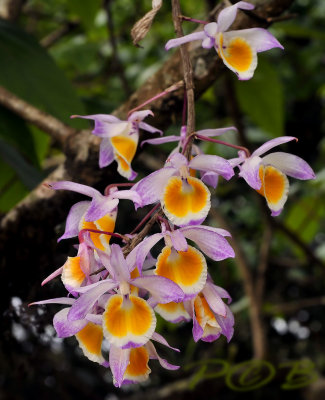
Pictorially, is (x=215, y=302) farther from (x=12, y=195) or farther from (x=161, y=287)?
(x=12, y=195)

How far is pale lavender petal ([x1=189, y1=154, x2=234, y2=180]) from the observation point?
43 cm

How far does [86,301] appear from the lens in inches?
16.1

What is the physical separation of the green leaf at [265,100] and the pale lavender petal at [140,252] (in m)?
0.91

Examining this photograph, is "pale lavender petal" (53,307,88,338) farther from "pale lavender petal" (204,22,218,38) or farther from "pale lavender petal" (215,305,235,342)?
"pale lavender petal" (204,22,218,38)

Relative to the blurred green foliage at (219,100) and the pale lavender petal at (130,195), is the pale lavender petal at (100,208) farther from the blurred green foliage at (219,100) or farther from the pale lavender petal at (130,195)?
the blurred green foliage at (219,100)

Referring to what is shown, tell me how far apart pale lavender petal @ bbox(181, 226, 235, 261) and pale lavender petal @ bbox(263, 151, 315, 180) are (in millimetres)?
87

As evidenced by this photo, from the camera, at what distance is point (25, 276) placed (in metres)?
0.80

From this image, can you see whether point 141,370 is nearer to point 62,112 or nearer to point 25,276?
point 25,276

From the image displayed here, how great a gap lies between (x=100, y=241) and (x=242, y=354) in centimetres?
170

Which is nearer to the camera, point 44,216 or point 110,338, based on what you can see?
point 110,338

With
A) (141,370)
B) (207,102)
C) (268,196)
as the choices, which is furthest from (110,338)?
(207,102)

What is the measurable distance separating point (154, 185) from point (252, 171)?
0.08 meters
